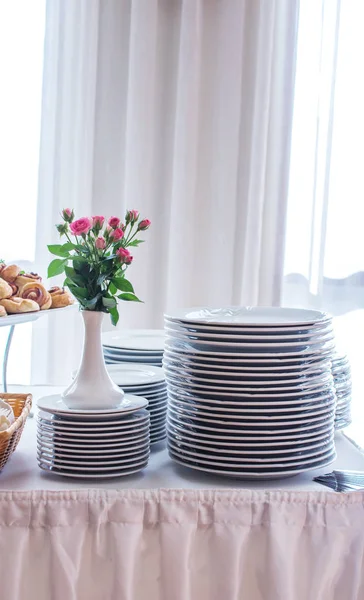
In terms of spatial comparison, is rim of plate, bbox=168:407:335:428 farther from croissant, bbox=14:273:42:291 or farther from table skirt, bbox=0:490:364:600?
croissant, bbox=14:273:42:291

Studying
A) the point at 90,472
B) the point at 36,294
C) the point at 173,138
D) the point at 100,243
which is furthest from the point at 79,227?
the point at 173,138

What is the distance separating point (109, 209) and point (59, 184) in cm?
19

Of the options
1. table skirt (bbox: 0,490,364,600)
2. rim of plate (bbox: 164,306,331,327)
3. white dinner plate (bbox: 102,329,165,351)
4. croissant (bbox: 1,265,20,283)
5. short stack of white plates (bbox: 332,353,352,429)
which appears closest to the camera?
table skirt (bbox: 0,490,364,600)

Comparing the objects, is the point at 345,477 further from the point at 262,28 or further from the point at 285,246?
the point at 262,28

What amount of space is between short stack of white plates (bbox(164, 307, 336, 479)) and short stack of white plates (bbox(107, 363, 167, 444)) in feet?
0.33

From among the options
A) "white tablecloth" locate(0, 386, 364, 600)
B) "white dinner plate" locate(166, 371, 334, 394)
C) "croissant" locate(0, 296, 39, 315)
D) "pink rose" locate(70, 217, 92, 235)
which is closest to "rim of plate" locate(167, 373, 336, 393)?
"white dinner plate" locate(166, 371, 334, 394)

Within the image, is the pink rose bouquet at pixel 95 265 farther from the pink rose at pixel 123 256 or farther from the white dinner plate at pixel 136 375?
the white dinner plate at pixel 136 375

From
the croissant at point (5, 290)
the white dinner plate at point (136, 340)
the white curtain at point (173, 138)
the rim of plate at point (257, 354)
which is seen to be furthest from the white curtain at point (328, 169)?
the rim of plate at point (257, 354)

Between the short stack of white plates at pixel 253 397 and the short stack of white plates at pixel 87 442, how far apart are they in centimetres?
8

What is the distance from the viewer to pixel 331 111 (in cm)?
246

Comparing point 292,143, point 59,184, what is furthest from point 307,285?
point 59,184

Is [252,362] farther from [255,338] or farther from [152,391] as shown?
[152,391]

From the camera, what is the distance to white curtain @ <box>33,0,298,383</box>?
239 cm

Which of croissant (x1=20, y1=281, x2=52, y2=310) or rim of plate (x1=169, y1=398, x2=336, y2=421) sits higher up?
croissant (x1=20, y1=281, x2=52, y2=310)
